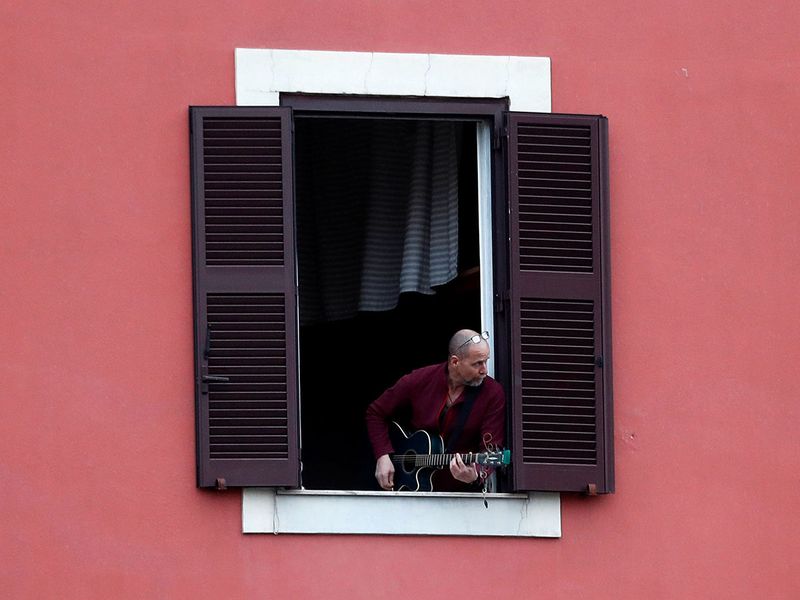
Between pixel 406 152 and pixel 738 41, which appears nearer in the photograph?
pixel 738 41

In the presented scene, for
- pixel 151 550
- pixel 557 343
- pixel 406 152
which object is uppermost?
pixel 406 152

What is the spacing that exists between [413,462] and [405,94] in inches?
54.0

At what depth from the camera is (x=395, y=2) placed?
9.70 meters

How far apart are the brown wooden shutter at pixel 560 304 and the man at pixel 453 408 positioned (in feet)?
0.40

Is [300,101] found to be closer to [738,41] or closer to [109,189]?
[109,189]

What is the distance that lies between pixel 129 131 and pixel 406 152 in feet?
4.81

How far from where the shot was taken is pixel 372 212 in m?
10.9

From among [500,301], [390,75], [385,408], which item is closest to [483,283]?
[500,301]

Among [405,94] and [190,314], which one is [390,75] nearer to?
[405,94]

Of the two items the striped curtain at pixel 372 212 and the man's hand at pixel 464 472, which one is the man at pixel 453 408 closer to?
the man's hand at pixel 464 472

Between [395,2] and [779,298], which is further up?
[395,2]

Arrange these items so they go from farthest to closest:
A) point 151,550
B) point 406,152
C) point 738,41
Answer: point 406,152
point 738,41
point 151,550

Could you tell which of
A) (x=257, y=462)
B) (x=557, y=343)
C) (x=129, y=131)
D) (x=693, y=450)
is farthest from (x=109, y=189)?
(x=693, y=450)

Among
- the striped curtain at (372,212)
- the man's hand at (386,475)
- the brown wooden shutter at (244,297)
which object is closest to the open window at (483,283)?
the brown wooden shutter at (244,297)
